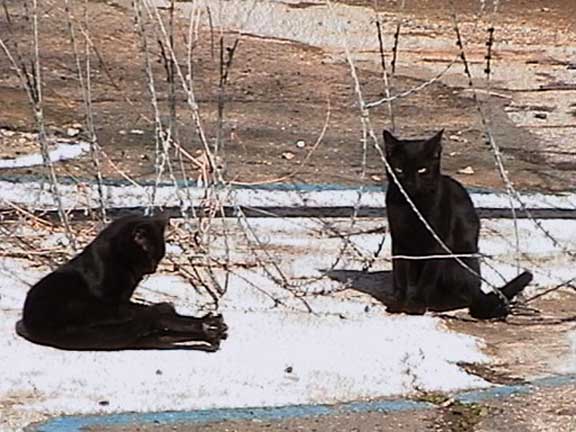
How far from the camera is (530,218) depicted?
6660 mm

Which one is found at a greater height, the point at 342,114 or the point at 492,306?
the point at 492,306

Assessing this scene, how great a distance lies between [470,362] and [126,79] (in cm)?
676

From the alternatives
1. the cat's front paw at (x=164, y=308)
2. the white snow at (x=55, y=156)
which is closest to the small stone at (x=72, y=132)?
the white snow at (x=55, y=156)

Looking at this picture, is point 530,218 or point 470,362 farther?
point 530,218

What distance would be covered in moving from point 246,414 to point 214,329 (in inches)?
22.3

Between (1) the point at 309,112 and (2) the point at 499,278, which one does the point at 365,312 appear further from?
(1) the point at 309,112

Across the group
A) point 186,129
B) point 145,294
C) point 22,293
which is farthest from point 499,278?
point 186,129

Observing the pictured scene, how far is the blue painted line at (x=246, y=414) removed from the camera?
4645 millimetres

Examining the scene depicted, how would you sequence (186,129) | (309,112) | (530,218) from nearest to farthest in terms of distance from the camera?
(530,218) → (186,129) → (309,112)

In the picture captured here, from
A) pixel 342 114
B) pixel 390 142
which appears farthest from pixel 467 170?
pixel 390 142

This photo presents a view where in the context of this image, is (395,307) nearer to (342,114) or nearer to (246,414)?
(246,414)

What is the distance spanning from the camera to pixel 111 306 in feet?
16.7

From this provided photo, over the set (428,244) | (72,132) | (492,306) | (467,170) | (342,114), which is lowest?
(72,132)

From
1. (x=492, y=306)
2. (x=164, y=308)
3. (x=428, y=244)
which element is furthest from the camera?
(x=428, y=244)
